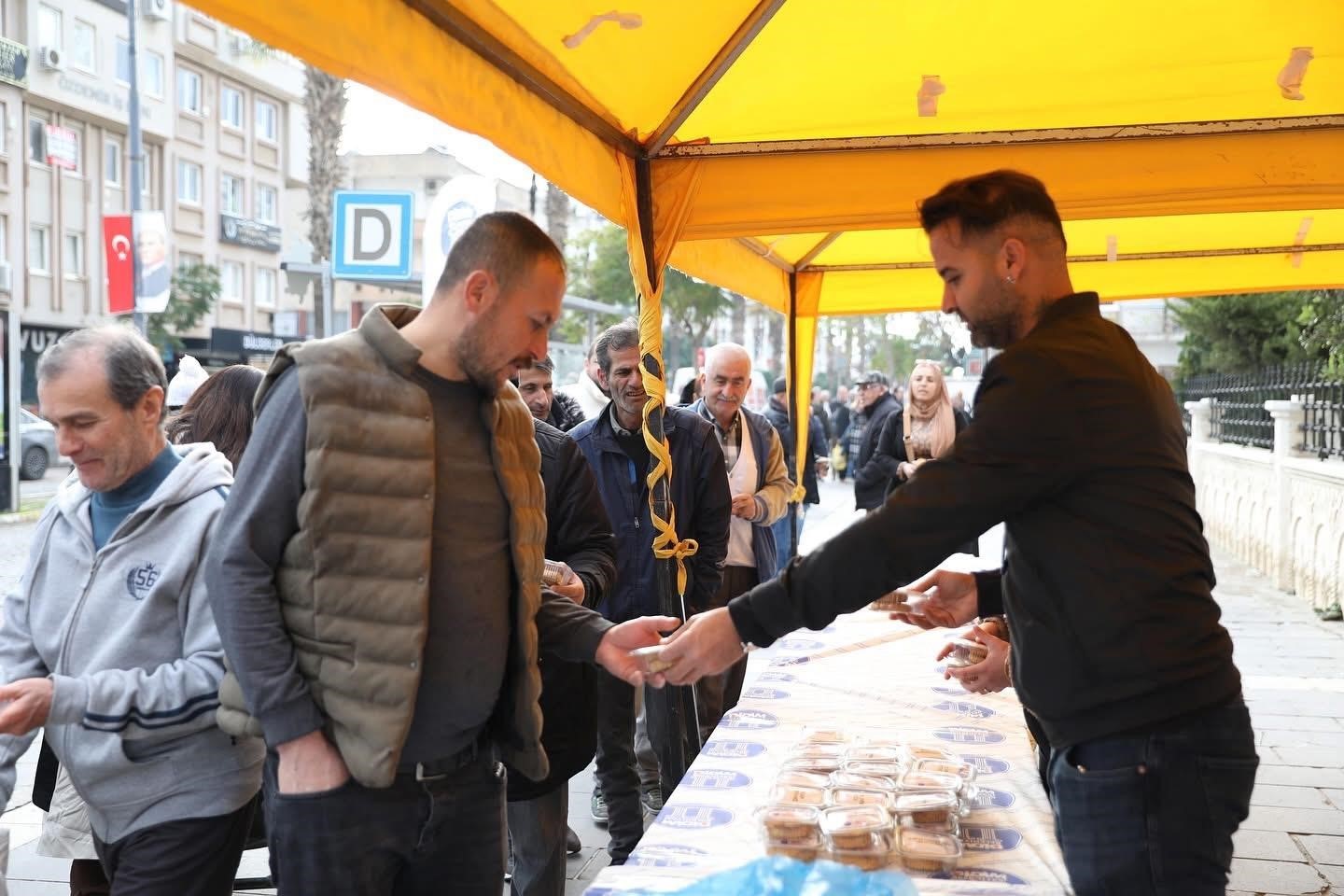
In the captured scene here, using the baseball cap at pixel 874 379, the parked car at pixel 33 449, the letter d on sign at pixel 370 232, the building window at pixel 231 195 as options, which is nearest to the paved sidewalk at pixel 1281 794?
the baseball cap at pixel 874 379

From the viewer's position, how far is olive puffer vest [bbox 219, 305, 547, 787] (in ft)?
7.24

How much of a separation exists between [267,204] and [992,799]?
48160mm

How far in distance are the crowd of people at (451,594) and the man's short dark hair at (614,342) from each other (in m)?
2.52

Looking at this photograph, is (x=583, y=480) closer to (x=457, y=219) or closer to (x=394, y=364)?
(x=394, y=364)

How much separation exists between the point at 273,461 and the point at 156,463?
69cm

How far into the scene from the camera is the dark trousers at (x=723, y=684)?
19.0ft

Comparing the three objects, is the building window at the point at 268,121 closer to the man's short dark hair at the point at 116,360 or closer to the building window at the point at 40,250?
the building window at the point at 40,250

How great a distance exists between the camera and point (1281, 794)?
18.4 feet

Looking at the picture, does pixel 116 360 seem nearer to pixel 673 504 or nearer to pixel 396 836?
pixel 396 836

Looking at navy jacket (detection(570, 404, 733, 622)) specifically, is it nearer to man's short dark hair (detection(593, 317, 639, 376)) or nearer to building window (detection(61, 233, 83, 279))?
man's short dark hair (detection(593, 317, 639, 376))

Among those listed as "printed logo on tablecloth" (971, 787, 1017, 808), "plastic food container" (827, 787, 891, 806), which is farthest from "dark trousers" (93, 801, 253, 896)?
"printed logo on tablecloth" (971, 787, 1017, 808)

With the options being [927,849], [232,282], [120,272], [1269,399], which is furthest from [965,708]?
[232,282]

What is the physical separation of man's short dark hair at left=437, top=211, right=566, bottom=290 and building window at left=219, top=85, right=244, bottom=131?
4537cm

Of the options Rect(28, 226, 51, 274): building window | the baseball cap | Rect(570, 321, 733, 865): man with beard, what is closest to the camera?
Rect(570, 321, 733, 865): man with beard
